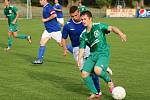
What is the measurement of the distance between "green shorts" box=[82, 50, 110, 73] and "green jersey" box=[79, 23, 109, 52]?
0.33 feet

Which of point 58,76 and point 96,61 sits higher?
point 96,61

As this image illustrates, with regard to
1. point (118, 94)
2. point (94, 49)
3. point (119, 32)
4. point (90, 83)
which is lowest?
point (118, 94)

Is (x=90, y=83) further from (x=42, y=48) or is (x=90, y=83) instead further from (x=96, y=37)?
(x=42, y=48)

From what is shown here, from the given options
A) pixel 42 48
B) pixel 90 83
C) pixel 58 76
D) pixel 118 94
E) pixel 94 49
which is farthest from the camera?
pixel 42 48

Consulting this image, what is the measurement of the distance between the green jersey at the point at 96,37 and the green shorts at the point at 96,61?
0.10 m

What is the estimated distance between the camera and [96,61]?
8.82 metres

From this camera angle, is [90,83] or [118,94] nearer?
[118,94]

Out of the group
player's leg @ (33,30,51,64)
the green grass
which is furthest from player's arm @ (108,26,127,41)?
player's leg @ (33,30,51,64)

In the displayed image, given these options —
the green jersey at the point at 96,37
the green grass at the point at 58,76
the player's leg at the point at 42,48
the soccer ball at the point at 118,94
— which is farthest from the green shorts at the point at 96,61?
the player's leg at the point at 42,48

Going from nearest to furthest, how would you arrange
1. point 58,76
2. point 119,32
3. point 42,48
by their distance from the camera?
point 119,32 → point 58,76 → point 42,48

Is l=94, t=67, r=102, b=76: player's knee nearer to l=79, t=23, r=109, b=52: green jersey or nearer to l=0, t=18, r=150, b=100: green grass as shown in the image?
l=79, t=23, r=109, b=52: green jersey

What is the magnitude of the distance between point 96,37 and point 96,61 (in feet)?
1.57

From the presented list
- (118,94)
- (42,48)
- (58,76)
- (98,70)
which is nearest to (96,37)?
(98,70)

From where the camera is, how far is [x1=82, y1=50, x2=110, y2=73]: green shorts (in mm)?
8688
